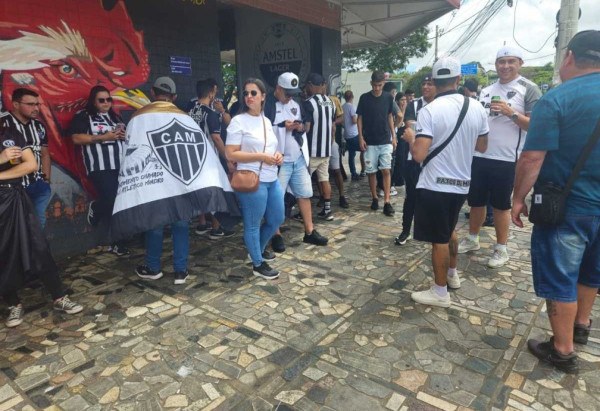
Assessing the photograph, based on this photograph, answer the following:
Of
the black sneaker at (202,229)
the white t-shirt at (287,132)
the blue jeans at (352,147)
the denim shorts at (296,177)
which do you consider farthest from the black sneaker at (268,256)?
the blue jeans at (352,147)

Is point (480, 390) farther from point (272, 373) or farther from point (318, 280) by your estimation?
point (318, 280)

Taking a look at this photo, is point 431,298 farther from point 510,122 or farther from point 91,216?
point 91,216

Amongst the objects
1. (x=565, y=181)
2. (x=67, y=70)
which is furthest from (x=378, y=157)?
(x=67, y=70)

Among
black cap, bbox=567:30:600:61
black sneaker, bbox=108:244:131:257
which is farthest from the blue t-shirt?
black sneaker, bbox=108:244:131:257

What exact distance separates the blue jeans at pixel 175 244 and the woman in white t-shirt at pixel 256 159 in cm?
56

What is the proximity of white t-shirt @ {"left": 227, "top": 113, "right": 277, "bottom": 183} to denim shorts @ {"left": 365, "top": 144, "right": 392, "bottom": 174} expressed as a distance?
2.57 m

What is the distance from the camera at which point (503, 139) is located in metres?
3.88

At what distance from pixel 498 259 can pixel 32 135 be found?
4.35 meters

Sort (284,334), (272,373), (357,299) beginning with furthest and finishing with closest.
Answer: (357,299) → (284,334) → (272,373)

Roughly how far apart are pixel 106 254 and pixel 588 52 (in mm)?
4684

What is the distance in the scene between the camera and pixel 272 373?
256cm

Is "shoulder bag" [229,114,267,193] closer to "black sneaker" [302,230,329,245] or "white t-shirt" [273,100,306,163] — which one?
"white t-shirt" [273,100,306,163]

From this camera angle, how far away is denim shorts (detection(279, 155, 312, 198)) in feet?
14.9

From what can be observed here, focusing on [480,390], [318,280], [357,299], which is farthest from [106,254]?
[480,390]
